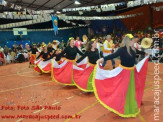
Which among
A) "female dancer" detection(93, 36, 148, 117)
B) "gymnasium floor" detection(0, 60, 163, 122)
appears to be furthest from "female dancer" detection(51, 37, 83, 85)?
"female dancer" detection(93, 36, 148, 117)

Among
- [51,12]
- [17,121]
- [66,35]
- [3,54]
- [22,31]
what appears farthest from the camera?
[66,35]

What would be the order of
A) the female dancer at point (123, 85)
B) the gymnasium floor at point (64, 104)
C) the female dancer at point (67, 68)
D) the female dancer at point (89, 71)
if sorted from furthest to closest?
the female dancer at point (67, 68) < the female dancer at point (89, 71) < the gymnasium floor at point (64, 104) < the female dancer at point (123, 85)

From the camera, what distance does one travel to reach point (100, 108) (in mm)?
4008

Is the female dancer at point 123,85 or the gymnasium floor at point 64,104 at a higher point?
the female dancer at point 123,85

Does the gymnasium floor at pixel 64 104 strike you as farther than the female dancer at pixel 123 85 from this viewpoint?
Yes

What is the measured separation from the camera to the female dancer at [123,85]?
3271 mm

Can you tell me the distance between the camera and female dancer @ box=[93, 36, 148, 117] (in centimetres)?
327

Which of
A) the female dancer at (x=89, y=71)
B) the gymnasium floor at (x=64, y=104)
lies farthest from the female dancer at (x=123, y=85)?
the female dancer at (x=89, y=71)

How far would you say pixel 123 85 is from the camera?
3287 mm

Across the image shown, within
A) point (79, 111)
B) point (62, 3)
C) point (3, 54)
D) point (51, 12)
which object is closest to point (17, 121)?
point (79, 111)

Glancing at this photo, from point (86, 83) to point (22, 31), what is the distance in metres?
19.5

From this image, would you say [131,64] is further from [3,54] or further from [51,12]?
[3,54]

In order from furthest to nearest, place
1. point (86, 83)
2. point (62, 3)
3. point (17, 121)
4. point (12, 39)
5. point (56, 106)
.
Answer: point (12, 39) → point (62, 3) → point (86, 83) → point (56, 106) → point (17, 121)

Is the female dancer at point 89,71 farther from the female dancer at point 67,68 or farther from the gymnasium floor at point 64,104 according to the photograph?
the female dancer at point 67,68
